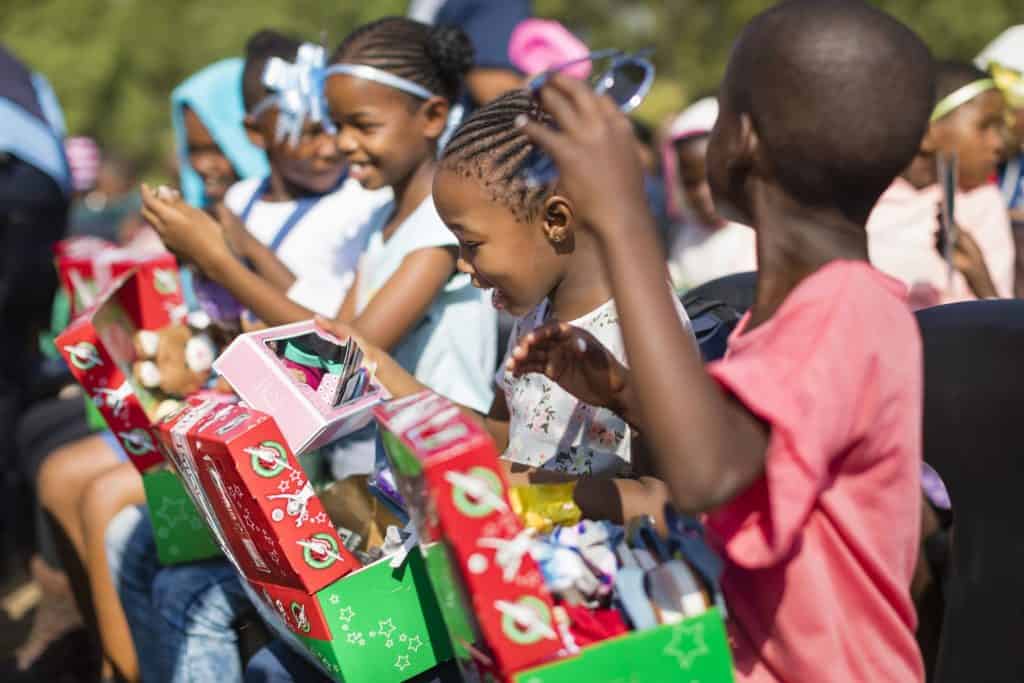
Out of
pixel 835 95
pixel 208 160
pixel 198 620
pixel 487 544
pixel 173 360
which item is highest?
pixel 835 95

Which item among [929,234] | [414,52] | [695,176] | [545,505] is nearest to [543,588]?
[545,505]

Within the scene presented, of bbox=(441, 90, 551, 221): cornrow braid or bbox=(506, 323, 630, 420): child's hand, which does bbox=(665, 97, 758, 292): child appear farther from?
bbox=(506, 323, 630, 420): child's hand

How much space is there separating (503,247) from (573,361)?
13.5 inches

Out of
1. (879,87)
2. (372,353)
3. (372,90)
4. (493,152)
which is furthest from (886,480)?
(372,90)

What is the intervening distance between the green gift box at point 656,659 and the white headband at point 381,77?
1.67 meters

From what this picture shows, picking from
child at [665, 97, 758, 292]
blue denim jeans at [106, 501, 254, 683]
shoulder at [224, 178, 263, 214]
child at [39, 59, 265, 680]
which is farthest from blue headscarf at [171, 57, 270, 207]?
blue denim jeans at [106, 501, 254, 683]

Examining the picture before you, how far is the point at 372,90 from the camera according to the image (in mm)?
2502

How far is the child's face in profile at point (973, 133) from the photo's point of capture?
288 centimetres

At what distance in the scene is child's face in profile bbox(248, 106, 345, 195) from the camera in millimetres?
3018

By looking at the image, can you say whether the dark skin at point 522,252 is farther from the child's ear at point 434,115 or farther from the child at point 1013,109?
A: the child at point 1013,109

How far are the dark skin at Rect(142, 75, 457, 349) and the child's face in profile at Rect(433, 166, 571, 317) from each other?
0.58 metres

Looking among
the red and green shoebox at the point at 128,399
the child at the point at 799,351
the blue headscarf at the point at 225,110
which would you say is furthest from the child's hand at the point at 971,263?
the blue headscarf at the point at 225,110

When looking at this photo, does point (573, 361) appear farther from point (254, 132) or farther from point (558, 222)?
point (254, 132)

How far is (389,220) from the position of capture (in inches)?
104
